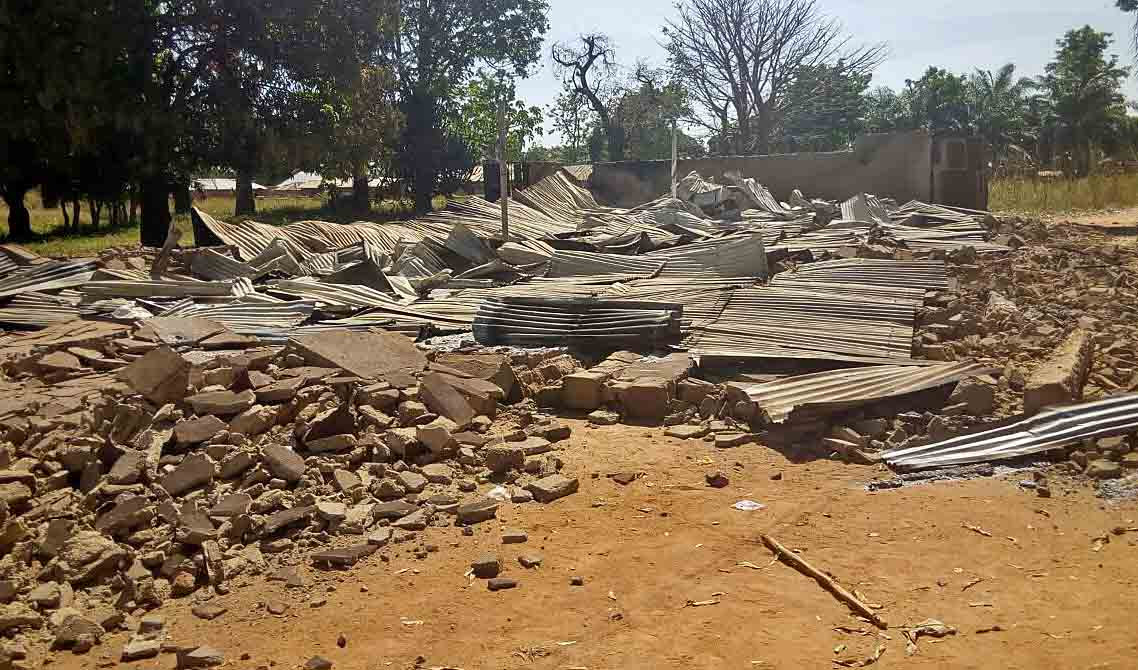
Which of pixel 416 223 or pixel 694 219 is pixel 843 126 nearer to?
pixel 694 219

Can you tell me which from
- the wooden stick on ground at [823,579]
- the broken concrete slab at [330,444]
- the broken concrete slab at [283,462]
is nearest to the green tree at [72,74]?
the broken concrete slab at [330,444]

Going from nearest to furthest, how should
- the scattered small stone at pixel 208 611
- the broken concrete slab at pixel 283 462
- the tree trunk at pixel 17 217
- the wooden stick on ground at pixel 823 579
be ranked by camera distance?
the wooden stick on ground at pixel 823 579 → the scattered small stone at pixel 208 611 → the broken concrete slab at pixel 283 462 → the tree trunk at pixel 17 217

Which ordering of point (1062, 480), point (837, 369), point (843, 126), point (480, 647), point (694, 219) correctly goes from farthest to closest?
point (843, 126) → point (694, 219) → point (837, 369) → point (1062, 480) → point (480, 647)

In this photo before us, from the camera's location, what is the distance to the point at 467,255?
11844 millimetres

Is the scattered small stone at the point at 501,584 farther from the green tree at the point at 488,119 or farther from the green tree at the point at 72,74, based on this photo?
the green tree at the point at 488,119

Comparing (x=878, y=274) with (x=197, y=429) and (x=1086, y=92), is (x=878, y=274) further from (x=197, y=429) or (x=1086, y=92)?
(x=1086, y=92)

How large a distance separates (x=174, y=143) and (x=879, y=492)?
13673 millimetres

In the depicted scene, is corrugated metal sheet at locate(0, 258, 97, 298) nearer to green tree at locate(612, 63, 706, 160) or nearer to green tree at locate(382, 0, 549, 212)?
green tree at locate(382, 0, 549, 212)

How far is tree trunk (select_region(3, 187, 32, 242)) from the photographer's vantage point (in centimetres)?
2177

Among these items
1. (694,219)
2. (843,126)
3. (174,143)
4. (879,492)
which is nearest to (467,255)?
(694,219)

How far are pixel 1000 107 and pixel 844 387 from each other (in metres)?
37.8

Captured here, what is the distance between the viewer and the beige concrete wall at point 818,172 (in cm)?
1897

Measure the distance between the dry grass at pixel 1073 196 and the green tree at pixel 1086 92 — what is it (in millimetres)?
14102

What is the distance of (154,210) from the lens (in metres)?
16.4
